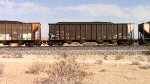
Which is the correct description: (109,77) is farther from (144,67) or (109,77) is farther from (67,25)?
(67,25)

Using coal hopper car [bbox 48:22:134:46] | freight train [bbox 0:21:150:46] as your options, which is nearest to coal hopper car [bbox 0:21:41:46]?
freight train [bbox 0:21:150:46]

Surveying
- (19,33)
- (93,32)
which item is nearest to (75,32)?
(93,32)

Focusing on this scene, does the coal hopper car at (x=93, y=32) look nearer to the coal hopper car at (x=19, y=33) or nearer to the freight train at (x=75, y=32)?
the freight train at (x=75, y=32)

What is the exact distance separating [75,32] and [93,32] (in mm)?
2355

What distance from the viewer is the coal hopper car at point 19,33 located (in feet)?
140

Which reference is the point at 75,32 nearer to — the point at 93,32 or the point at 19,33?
the point at 93,32

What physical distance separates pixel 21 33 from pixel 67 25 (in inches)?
227

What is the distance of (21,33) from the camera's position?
144 feet

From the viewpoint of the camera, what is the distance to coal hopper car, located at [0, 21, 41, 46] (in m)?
42.8

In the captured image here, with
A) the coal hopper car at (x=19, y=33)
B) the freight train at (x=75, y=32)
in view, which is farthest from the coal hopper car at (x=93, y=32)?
the coal hopper car at (x=19, y=33)

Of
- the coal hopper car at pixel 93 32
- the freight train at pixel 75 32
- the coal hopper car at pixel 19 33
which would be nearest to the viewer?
the coal hopper car at pixel 19 33

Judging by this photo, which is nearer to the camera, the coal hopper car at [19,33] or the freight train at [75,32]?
the coal hopper car at [19,33]

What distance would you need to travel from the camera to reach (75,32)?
147 feet

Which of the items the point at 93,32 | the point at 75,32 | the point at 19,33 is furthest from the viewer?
the point at 93,32
